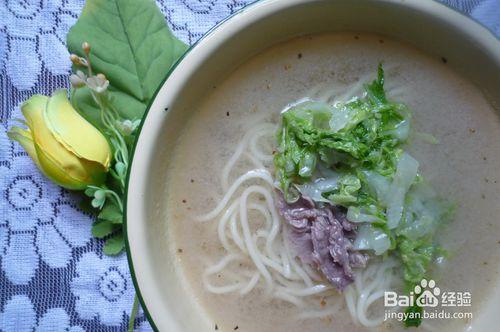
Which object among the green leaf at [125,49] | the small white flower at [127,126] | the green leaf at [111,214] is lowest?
the green leaf at [111,214]

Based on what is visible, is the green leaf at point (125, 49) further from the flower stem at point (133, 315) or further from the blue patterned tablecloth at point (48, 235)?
the flower stem at point (133, 315)

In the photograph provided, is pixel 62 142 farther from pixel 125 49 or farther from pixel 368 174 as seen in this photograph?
pixel 368 174

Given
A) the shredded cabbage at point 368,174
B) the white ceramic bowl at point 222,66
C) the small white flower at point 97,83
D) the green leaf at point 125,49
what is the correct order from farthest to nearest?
the green leaf at point 125,49 < the small white flower at point 97,83 < the shredded cabbage at point 368,174 < the white ceramic bowl at point 222,66

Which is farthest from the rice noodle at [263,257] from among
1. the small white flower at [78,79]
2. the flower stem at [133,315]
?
the small white flower at [78,79]

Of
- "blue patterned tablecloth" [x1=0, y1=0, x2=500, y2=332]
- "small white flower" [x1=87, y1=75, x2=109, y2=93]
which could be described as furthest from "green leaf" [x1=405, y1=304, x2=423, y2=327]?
"small white flower" [x1=87, y1=75, x2=109, y2=93]

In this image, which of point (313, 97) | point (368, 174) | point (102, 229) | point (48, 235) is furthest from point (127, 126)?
point (368, 174)

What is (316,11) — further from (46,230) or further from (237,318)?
(46,230)

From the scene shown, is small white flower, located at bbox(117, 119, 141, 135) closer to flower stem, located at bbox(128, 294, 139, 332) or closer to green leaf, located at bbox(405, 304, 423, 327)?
flower stem, located at bbox(128, 294, 139, 332)

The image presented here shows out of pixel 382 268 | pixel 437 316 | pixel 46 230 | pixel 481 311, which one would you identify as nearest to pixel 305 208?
pixel 382 268
